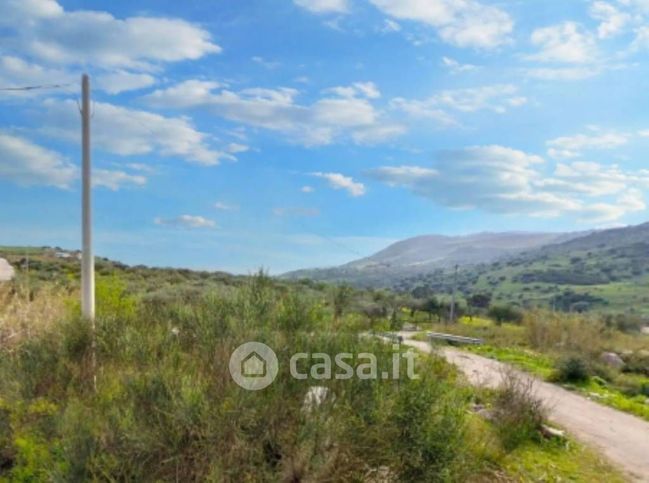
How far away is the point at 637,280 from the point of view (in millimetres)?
68688

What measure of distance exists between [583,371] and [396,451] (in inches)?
390

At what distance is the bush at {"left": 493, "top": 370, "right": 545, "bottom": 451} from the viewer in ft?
23.3

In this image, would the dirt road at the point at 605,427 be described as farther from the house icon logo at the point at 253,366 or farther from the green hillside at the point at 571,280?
the green hillside at the point at 571,280

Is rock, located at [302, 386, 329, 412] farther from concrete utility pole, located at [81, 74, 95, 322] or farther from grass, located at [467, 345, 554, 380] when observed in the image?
grass, located at [467, 345, 554, 380]

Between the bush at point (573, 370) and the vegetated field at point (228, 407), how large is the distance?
21.0ft

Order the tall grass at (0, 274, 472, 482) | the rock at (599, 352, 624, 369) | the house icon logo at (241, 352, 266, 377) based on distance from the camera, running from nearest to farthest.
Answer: the tall grass at (0, 274, 472, 482)
the house icon logo at (241, 352, 266, 377)
the rock at (599, 352, 624, 369)

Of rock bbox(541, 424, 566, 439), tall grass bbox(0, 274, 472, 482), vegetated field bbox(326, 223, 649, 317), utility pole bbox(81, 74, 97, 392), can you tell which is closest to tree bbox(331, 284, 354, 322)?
tall grass bbox(0, 274, 472, 482)

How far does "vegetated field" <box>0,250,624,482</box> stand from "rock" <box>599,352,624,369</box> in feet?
32.5

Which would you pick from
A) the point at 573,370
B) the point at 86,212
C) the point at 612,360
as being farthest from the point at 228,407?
the point at 612,360

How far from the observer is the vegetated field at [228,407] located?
3.85 metres

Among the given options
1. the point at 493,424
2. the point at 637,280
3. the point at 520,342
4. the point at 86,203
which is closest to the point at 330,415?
the point at 493,424

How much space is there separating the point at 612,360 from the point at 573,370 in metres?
3.95

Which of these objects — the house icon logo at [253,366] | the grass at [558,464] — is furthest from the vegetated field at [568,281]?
the house icon logo at [253,366]

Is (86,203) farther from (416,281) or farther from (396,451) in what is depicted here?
(416,281)
